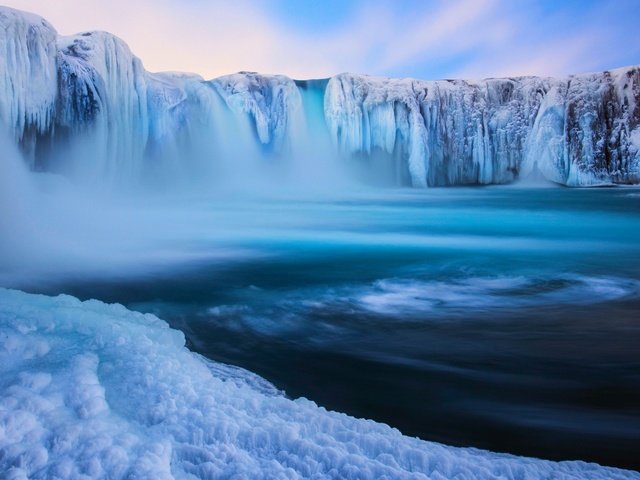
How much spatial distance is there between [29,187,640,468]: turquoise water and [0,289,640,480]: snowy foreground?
14.6 inches

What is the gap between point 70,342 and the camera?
2.82 m

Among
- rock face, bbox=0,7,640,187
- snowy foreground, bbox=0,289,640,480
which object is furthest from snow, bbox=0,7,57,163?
snowy foreground, bbox=0,289,640,480

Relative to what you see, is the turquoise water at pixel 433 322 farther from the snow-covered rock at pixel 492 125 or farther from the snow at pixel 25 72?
the snow-covered rock at pixel 492 125

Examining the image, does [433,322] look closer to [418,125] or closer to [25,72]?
[25,72]

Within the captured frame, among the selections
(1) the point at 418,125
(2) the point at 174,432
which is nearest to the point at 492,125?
(1) the point at 418,125

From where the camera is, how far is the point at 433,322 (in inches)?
162

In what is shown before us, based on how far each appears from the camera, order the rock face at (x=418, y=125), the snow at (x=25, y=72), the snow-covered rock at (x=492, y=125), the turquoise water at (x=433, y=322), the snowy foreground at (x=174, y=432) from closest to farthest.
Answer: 1. the snowy foreground at (x=174, y=432)
2. the turquoise water at (x=433, y=322)
3. the snow at (x=25, y=72)
4. the rock face at (x=418, y=125)
5. the snow-covered rock at (x=492, y=125)

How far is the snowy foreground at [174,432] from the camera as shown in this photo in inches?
71.4

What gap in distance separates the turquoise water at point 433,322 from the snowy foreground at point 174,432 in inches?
14.6

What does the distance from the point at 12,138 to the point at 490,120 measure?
16.9 m

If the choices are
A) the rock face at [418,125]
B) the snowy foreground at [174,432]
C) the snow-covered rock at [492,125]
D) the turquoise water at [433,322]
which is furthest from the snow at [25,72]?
the snow-covered rock at [492,125]

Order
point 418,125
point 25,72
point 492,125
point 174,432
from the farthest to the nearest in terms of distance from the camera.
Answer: point 492,125
point 418,125
point 25,72
point 174,432

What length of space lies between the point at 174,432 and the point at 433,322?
244 centimetres

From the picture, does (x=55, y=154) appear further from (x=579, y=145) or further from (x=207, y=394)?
(x=579, y=145)
